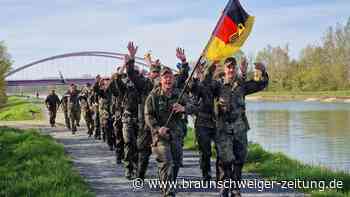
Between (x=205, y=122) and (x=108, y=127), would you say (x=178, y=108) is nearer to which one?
(x=205, y=122)

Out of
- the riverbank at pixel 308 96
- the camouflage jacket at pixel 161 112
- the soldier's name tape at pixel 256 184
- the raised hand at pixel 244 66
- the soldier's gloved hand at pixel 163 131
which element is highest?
the riverbank at pixel 308 96

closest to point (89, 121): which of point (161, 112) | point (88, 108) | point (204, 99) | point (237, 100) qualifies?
point (88, 108)

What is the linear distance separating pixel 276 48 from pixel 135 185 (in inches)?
3851

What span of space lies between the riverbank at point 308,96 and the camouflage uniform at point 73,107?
181 ft

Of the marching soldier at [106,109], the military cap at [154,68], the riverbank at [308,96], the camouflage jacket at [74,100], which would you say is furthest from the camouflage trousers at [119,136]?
the riverbank at [308,96]

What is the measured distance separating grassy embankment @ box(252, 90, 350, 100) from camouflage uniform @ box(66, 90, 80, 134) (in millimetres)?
58439

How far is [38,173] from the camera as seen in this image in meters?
10.1

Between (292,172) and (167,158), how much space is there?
3.66m

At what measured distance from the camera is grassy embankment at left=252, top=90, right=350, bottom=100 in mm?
77688

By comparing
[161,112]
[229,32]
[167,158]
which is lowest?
[167,158]

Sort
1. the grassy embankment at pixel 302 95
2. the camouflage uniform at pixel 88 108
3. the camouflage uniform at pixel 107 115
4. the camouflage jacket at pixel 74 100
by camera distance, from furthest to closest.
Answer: the grassy embankment at pixel 302 95 < the camouflage jacket at pixel 74 100 < the camouflage uniform at pixel 88 108 < the camouflage uniform at pixel 107 115

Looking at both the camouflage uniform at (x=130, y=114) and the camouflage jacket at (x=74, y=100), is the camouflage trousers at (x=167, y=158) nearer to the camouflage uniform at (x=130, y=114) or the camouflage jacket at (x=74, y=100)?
the camouflage uniform at (x=130, y=114)

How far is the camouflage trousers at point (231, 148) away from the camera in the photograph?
308 inches

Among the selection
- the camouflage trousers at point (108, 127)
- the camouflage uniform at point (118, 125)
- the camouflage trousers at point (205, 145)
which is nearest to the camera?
the camouflage trousers at point (205, 145)
